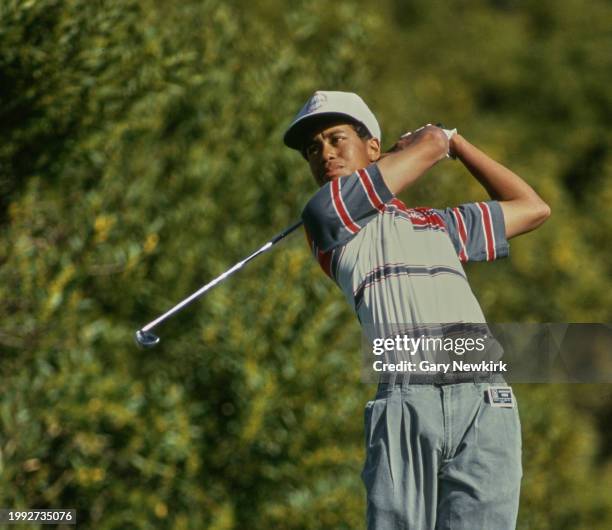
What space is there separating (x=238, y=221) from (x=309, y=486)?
269cm

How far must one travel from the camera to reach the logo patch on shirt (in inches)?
165

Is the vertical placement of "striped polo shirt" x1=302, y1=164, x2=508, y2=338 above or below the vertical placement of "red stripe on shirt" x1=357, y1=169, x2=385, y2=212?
below

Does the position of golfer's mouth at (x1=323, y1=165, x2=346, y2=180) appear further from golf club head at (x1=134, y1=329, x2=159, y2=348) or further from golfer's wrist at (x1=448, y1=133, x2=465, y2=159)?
golf club head at (x1=134, y1=329, x2=159, y2=348)

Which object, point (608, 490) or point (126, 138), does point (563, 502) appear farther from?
point (126, 138)

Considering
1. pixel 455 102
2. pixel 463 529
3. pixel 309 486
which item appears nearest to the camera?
pixel 463 529

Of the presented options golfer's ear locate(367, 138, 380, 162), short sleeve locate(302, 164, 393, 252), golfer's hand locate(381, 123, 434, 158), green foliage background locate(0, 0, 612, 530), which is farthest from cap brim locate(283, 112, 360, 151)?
green foliage background locate(0, 0, 612, 530)

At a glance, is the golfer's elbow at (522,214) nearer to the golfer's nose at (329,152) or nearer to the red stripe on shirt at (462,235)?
the red stripe on shirt at (462,235)

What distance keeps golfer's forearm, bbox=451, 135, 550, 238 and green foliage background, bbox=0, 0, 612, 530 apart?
4343 mm

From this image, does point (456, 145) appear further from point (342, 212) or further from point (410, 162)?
point (342, 212)

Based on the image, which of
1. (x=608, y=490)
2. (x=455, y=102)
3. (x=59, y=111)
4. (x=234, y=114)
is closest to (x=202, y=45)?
(x=234, y=114)

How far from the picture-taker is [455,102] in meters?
30.2

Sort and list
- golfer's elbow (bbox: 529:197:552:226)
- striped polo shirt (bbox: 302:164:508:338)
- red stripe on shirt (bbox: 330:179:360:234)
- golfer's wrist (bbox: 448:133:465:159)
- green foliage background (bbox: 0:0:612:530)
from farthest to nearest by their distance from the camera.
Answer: green foliage background (bbox: 0:0:612:530) → golfer's elbow (bbox: 529:197:552:226) → golfer's wrist (bbox: 448:133:465:159) → red stripe on shirt (bbox: 330:179:360:234) → striped polo shirt (bbox: 302:164:508:338)

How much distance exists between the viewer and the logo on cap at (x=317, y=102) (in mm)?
4691

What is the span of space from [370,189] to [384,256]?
230 mm
